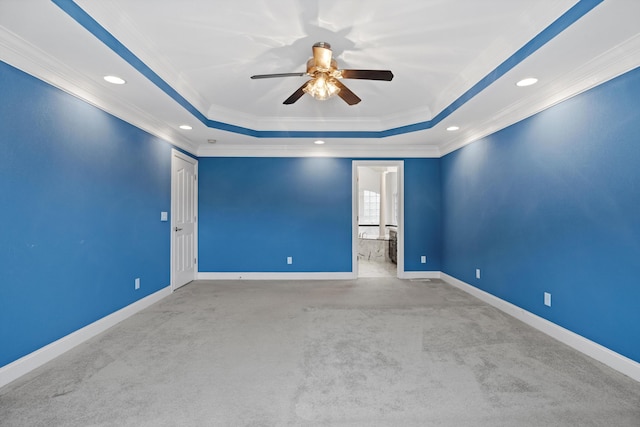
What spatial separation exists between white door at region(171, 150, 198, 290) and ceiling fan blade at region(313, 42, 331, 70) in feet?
9.99

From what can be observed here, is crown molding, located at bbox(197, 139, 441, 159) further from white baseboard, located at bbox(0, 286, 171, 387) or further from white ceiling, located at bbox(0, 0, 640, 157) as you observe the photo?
white baseboard, located at bbox(0, 286, 171, 387)

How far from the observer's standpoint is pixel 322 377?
214 cm

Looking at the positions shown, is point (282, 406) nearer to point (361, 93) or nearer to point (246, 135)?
point (361, 93)

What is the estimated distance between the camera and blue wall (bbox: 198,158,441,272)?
17.4ft

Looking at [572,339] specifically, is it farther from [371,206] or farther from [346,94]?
[371,206]

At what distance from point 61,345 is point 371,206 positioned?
387 inches

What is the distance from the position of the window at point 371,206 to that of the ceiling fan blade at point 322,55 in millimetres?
9072

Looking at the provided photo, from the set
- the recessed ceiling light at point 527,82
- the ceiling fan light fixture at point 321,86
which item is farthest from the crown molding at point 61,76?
the recessed ceiling light at point 527,82

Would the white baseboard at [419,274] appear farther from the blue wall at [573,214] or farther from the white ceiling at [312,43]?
the white ceiling at [312,43]

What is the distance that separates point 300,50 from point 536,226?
113 inches

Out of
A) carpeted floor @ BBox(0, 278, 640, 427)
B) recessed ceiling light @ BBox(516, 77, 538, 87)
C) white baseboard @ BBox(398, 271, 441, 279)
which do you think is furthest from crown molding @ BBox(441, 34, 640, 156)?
white baseboard @ BBox(398, 271, 441, 279)

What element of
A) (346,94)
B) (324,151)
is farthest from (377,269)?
(346,94)

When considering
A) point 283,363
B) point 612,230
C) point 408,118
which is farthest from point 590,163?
point 283,363

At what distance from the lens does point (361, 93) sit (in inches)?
141
